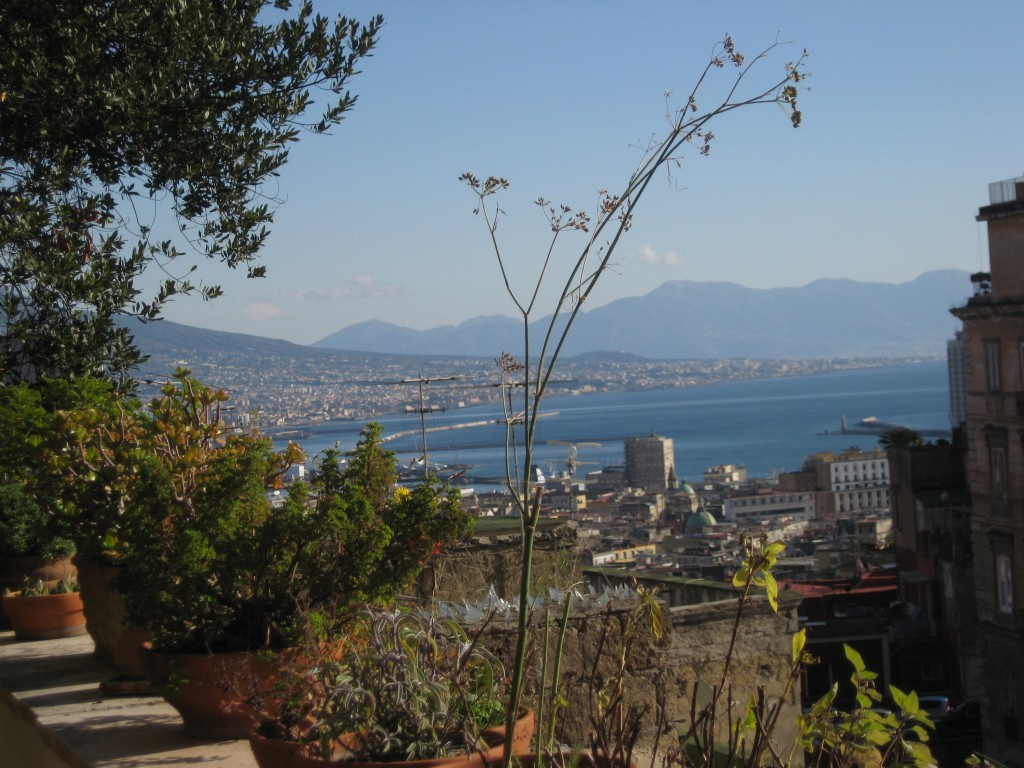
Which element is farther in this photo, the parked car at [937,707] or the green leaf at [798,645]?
the parked car at [937,707]

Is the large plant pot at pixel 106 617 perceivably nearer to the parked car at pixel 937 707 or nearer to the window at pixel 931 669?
the parked car at pixel 937 707

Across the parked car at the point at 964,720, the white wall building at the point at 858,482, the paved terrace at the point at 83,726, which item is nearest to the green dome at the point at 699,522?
the white wall building at the point at 858,482

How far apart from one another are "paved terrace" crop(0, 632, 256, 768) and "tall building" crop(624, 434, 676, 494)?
76.6 meters

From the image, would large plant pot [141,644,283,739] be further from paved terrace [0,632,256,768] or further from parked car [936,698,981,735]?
parked car [936,698,981,735]

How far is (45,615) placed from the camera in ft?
15.3

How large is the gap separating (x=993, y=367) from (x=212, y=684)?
1756 centimetres

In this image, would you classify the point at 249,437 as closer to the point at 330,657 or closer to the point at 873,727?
the point at 330,657

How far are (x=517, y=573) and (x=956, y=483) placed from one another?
2251 cm

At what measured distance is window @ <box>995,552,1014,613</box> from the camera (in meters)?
18.7

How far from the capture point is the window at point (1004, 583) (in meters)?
18.7

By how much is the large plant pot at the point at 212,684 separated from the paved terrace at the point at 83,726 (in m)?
0.04

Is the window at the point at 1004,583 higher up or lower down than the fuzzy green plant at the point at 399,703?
lower down

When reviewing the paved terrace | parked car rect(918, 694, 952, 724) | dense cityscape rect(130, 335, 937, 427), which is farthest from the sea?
the paved terrace

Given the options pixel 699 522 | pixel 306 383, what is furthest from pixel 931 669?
pixel 699 522
